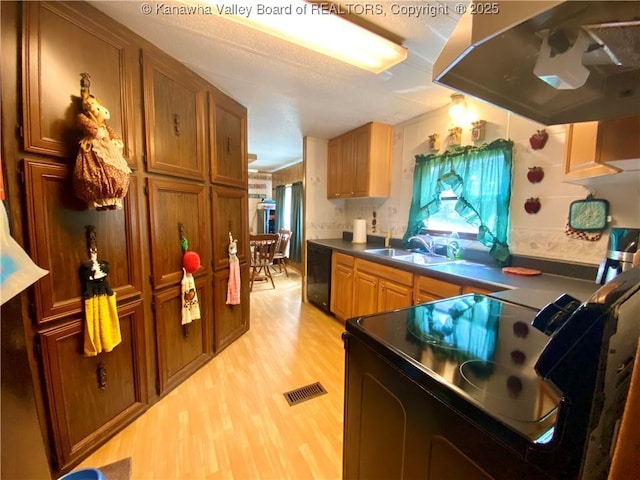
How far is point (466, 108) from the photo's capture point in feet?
7.18

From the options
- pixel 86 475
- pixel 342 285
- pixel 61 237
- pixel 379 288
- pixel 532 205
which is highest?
pixel 532 205

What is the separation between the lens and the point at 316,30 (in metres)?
1.49

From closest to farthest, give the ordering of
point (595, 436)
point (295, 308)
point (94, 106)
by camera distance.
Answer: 1. point (595, 436)
2. point (94, 106)
3. point (295, 308)

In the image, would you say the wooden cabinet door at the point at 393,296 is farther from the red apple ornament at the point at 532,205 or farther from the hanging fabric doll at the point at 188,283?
the hanging fabric doll at the point at 188,283

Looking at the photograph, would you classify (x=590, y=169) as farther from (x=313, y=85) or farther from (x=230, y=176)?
(x=230, y=176)

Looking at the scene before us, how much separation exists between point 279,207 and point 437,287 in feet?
17.2

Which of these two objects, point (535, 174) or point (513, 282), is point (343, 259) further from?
point (535, 174)

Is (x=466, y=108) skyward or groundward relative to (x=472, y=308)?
skyward

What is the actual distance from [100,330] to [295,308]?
244cm

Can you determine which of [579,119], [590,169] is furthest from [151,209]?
[590,169]

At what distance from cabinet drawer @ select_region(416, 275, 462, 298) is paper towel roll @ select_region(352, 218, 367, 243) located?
149 cm

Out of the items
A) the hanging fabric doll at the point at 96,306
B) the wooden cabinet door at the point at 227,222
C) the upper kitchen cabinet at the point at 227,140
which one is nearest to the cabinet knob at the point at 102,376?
the hanging fabric doll at the point at 96,306

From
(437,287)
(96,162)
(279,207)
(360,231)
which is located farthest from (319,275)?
(279,207)

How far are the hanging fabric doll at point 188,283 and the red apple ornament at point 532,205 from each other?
245 centimetres
